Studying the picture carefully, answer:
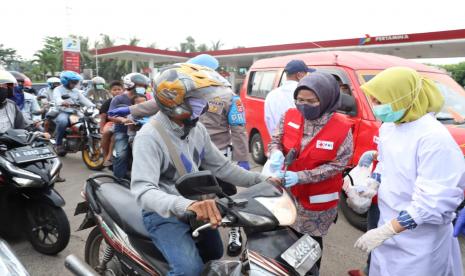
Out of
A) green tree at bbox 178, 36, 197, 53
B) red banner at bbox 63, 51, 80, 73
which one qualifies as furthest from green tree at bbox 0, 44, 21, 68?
red banner at bbox 63, 51, 80, 73

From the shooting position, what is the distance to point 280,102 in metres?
3.85

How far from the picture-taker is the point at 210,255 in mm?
2322

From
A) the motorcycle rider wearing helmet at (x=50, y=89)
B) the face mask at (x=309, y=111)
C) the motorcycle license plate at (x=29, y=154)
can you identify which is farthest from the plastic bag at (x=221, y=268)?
the motorcycle rider wearing helmet at (x=50, y=89)

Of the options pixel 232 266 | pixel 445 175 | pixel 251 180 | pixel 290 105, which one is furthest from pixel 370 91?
pixel 290 105

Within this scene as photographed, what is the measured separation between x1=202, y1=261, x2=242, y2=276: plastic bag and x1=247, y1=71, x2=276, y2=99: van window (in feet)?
15.1

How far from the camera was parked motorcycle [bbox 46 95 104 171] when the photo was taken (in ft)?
21.6

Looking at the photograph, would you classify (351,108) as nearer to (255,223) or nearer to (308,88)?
(308,88)

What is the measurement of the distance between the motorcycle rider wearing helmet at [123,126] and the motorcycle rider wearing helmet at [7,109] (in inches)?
41.8

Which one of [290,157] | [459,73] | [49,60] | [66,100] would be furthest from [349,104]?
[49,60]

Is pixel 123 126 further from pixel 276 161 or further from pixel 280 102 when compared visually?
pixel 276 161

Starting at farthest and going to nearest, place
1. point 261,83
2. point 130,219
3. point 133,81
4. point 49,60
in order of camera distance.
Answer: point 49,60 → point 261,83 → point 133,81 → point 130,219

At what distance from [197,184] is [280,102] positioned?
253 centimetres

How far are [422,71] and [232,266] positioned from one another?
4228 mm

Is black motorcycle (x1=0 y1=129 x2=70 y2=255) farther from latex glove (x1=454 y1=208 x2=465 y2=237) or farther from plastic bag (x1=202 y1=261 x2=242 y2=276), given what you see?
latex glove (x1=454 y1=208 x2=465 y2=237)
